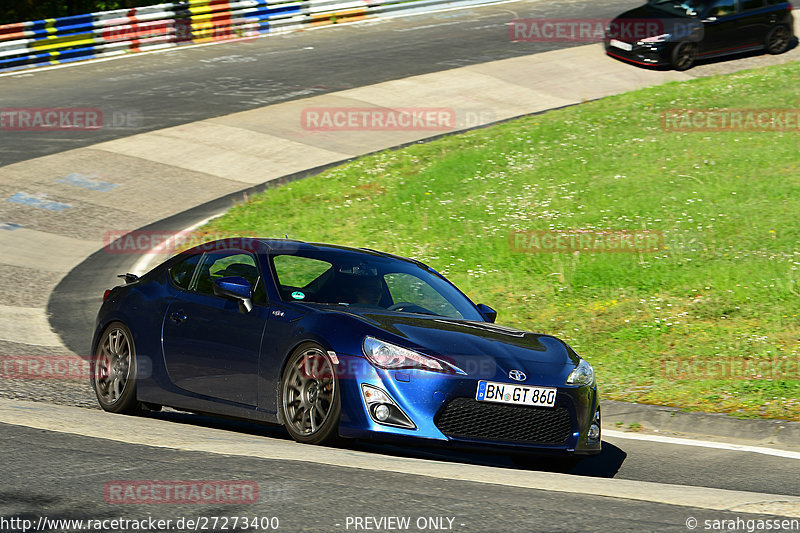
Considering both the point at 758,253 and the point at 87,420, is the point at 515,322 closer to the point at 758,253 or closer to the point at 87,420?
the point at 758,253

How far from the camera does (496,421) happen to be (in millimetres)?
6488

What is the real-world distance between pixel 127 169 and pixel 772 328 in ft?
41.5

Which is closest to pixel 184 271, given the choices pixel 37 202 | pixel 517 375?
pixel 517 375

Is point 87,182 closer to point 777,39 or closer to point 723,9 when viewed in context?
point 723,9

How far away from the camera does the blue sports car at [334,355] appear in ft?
21.1

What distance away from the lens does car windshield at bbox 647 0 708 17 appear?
79.3 ft

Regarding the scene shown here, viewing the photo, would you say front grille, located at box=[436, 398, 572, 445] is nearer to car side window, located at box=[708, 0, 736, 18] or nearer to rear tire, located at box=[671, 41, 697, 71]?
rear tire, located at box=[671, 41, 697, 71]

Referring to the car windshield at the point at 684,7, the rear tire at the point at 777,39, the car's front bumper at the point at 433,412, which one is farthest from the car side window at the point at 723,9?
the car's front bumper at the point at 433,412

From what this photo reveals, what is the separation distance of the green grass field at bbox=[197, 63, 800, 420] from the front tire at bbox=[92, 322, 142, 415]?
4038 millimetres
